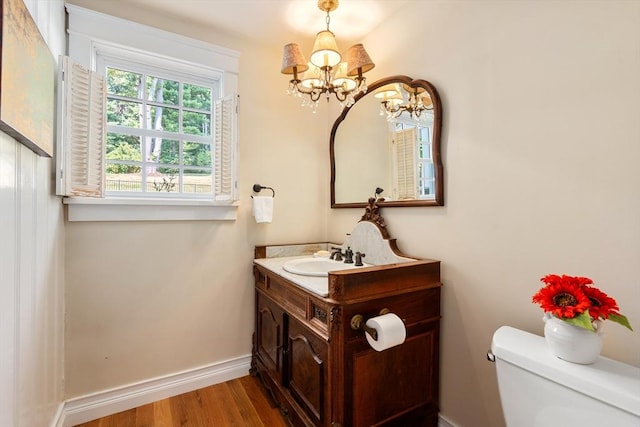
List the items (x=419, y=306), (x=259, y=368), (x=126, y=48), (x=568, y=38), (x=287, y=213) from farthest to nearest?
(x=287, y=213), (x=259, y=368), (x=126, y=48), (x=419, y=306), (x=568, y=38)

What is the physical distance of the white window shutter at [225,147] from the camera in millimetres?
1967

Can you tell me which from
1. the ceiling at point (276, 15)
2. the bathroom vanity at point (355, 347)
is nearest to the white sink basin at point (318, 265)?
the bathroom vanity at point (355, 347)

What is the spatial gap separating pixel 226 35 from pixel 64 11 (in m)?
0.88

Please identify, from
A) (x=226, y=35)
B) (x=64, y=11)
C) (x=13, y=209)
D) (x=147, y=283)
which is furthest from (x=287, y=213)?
(x=64, y=11)

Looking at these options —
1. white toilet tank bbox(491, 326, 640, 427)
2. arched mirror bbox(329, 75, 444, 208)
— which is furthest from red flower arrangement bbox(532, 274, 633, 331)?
arched mirror bbox(329, 75, 444, 208)

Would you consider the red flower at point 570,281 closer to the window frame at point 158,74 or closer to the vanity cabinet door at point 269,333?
the vanity cabinet door at point 269,333

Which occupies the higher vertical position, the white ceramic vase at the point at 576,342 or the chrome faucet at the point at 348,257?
the chrome faucet at the point at 348,257

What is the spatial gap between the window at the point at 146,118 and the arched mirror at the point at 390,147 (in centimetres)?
80

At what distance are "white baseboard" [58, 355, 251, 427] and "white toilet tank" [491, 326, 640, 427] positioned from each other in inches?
66.6

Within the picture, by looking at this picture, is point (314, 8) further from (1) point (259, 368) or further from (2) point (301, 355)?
(1) point (259, 368)

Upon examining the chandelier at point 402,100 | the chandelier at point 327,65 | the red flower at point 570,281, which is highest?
the chandelier at point 327,65

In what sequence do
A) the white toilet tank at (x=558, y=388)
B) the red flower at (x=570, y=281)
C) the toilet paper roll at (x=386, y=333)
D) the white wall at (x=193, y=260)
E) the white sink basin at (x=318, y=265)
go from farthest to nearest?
1. the white sink basin at (x=318, y=265)
2. the white wall at (x=193, y=260)
3. the toilet paper roll at (x=386, y=333)
4. the red flower at (x=570, y=281)
5. the white toilet tank at (x=558, y=388)

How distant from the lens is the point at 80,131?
5.14 feet

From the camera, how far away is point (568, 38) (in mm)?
1113
